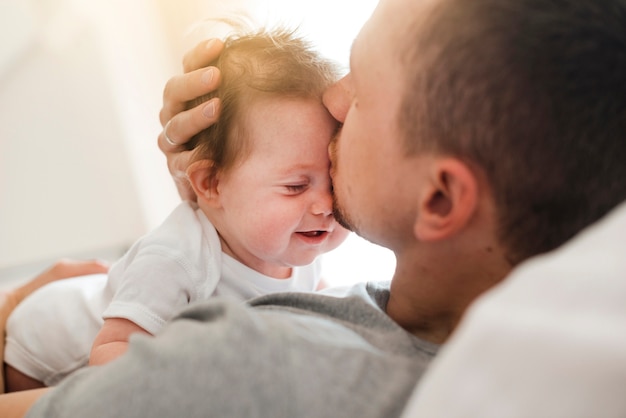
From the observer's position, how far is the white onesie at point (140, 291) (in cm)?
89

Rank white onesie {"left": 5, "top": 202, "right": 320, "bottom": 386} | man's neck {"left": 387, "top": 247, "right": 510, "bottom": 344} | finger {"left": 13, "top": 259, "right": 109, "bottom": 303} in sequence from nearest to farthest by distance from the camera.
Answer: man's neck {"left": 387, "top": 247, "right": 510, "bottom": 344}, white onesie {"left": 5, "top": 202, "right": 320, "bottom": 386}, finger {"left": 13, "top": 259, "right": 109, "bottom": 303}

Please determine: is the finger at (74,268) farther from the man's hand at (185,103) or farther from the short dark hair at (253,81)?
the short dark hair at (253,81)

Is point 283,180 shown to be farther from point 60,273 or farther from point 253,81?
point 60,273

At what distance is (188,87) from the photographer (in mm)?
962

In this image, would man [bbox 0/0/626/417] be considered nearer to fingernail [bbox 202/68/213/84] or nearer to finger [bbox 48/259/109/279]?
fingernail [bbox 202/68/213/84]

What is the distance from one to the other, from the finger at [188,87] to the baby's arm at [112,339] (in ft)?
1.21

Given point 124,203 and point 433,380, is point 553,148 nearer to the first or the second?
point 433,380

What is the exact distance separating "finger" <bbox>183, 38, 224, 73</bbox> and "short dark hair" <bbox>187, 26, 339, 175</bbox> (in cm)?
2

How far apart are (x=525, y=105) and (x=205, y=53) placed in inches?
24.0

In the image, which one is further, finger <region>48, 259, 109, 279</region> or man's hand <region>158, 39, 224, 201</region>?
finger <region>48, 259, 109, 279</region>

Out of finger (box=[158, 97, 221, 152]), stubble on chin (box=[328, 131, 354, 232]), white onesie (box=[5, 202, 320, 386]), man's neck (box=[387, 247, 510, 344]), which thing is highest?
finger (box=[158, 97, 221, 152])

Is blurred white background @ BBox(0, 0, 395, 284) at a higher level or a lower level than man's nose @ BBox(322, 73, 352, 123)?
lower

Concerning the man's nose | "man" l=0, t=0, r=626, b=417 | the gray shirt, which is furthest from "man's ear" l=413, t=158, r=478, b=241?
the man's nose

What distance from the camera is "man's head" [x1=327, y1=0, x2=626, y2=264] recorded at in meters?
0.52
